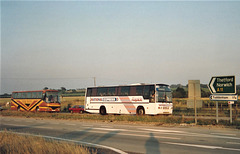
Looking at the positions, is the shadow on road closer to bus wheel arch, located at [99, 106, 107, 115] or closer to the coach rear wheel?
the coach rear wheel

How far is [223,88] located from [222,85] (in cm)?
22

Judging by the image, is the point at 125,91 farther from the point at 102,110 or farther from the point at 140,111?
the point at 102,110

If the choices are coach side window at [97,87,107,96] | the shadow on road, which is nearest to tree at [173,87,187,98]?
coach side window at [97,87,107,96]

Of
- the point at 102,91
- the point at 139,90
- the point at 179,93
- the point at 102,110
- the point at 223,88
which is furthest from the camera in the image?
the point at 179,93

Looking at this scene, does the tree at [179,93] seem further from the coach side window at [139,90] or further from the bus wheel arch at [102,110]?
the coach side window at [139,90]

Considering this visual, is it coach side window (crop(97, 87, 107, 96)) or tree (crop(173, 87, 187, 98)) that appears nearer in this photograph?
coach side window (crop(97, 87, 107, 96))

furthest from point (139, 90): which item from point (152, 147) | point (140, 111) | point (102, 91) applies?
point (152, 147)

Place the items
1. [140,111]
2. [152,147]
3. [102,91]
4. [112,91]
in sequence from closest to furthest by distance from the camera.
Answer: [152,147] < [140,111] < [112,91] < [102,91]

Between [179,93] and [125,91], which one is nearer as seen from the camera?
[125,91]

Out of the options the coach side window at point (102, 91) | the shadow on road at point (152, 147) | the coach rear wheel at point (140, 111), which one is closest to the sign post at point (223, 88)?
the shadow on road at point (152, 147)

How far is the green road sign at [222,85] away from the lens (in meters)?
17.6

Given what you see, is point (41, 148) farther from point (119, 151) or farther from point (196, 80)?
point (196, 80)

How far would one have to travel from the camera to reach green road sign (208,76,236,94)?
17.6 metres

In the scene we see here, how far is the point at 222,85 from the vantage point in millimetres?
17953
